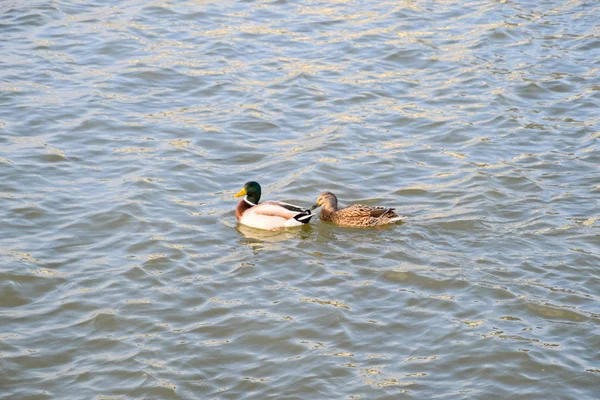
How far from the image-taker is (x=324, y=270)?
993 cm

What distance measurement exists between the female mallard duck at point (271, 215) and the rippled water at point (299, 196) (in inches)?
6.4

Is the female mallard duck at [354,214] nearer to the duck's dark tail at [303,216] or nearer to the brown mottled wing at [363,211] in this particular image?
the brown mottled wing at [363,211]

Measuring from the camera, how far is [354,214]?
35.9ft

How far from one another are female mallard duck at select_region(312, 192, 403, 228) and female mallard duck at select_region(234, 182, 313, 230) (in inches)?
10.4

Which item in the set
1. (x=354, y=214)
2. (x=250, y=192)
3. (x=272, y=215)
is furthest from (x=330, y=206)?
(x=250, y=192)

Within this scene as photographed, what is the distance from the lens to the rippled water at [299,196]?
8188 mm

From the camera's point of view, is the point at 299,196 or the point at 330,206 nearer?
the point at 330,206

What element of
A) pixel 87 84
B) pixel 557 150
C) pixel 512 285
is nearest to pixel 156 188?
pixel 87 84

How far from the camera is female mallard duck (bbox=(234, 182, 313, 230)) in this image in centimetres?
1100

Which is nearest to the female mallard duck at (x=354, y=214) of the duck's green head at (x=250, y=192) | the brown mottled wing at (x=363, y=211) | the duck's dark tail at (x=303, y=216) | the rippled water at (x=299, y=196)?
the brown mottled wing at (x=363, y=211)

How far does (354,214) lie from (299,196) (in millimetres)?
1115

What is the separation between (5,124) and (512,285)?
24.8 ft

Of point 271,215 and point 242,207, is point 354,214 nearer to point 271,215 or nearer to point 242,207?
point 271,215

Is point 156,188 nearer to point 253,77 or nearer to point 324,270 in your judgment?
point 324,270
